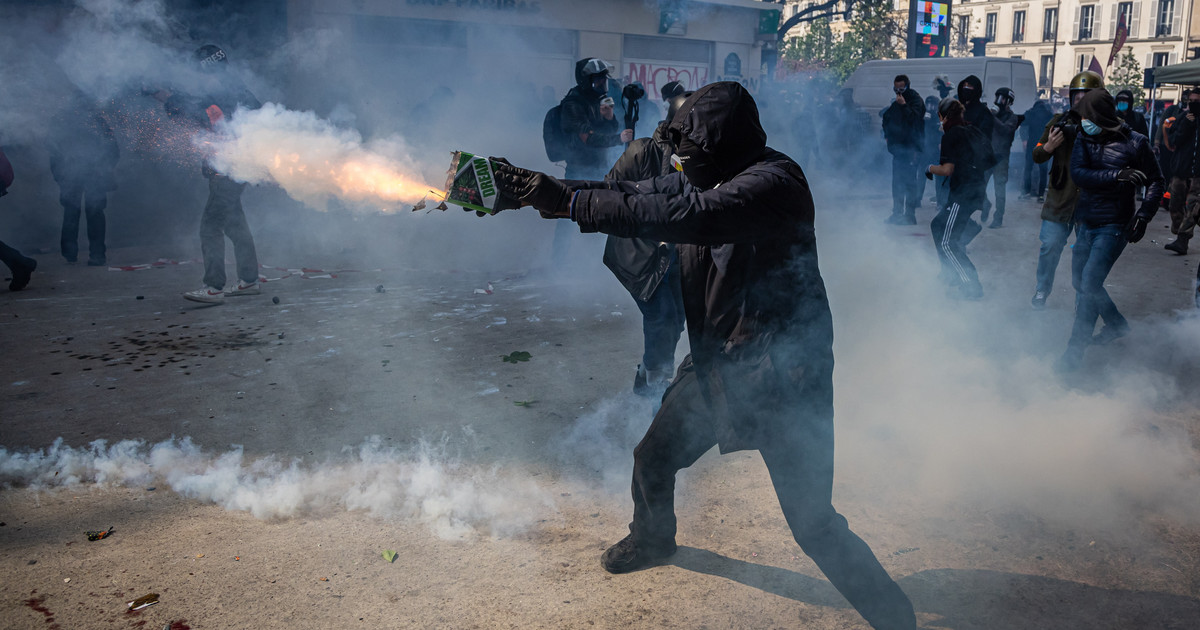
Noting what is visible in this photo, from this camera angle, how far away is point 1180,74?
472 inches

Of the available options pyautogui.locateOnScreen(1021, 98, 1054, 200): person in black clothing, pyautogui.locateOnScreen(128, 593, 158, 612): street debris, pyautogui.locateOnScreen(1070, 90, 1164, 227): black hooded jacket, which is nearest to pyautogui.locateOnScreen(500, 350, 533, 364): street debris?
pyautogui.locateOnScreen(128, 593, 158, 612): street debris

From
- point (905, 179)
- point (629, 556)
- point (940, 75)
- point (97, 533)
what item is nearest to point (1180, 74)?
point (905, 179)

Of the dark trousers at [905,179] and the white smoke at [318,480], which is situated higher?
the dark trousers at [905,179]

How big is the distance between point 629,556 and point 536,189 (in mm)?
1359

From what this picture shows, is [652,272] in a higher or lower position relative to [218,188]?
lower

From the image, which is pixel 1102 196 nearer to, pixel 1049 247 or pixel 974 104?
pixel 1049 247

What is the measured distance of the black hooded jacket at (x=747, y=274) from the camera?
230 cm

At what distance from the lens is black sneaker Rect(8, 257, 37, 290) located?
721cm

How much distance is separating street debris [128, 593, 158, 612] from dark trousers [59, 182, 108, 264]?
272 inches

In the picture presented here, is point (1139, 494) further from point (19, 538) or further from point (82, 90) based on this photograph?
point (82, 90)

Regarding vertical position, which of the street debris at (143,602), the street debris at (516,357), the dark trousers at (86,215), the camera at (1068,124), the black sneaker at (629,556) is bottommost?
the street debris at (143,602)

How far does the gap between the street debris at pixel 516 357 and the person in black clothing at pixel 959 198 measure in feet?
12.4

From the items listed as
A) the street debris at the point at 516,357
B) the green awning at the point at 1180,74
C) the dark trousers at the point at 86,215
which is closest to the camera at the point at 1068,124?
the street debris at the point at 516,357

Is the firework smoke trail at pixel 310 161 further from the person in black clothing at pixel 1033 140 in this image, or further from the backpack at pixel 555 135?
the person in black clothing at pixel 1033 140
